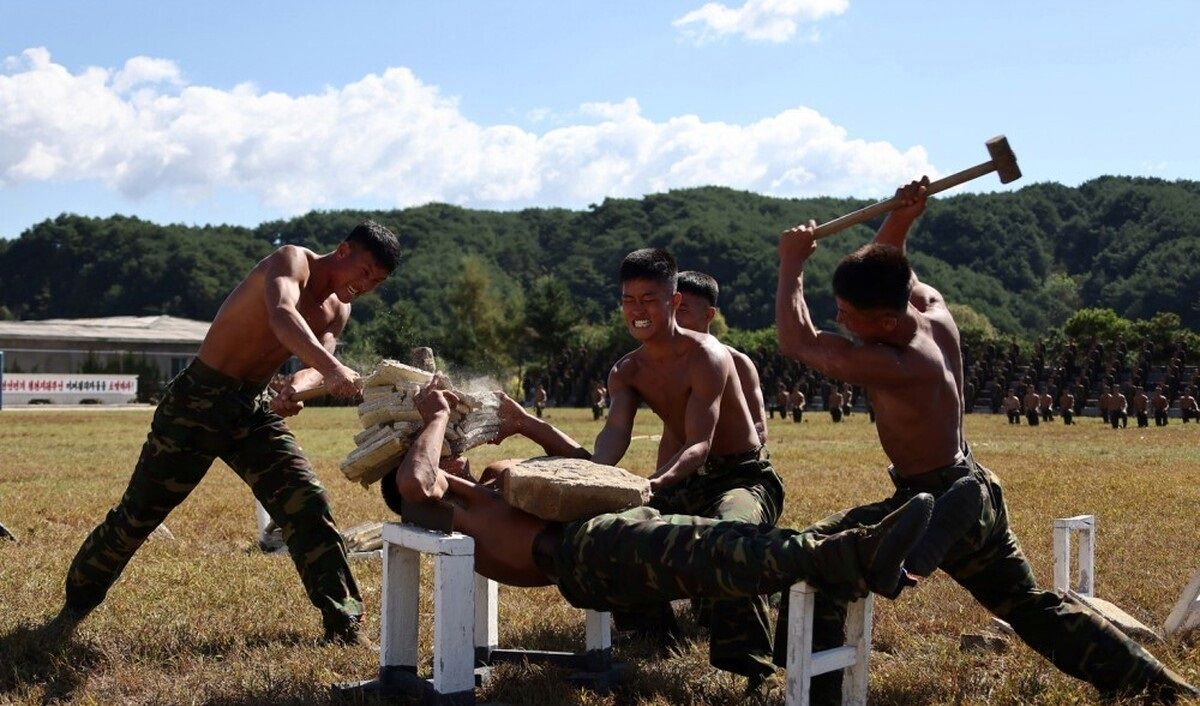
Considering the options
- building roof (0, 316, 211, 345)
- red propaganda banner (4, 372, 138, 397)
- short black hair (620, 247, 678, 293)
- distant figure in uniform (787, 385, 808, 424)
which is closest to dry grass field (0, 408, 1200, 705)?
short black hair (620, 247, 678, 293)

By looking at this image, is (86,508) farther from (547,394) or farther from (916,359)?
(547,394)

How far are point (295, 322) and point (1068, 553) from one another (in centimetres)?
364

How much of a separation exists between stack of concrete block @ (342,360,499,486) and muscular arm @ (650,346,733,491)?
0.83m

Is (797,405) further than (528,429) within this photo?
Yes

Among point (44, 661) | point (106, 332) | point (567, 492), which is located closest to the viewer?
point (567, 492)

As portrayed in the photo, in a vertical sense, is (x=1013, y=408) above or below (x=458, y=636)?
below

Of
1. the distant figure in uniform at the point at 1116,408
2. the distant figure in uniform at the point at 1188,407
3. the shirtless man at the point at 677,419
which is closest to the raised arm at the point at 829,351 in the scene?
the shirtless man at the point at 677,419

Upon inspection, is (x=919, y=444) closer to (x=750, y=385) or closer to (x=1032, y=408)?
(x=750, y=385)

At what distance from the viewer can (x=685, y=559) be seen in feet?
12.9

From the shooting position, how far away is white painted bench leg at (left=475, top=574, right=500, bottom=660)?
4977 millimetres

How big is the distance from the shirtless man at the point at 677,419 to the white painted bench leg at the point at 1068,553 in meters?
1.30

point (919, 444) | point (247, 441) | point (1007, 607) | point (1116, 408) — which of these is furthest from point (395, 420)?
point (1116, 408)

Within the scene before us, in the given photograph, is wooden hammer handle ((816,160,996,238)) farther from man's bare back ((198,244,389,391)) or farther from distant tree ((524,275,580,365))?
distant tree ((524,275,580,365))

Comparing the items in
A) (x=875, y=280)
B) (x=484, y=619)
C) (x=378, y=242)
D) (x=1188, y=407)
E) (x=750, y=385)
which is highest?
(x=378, y=242)
